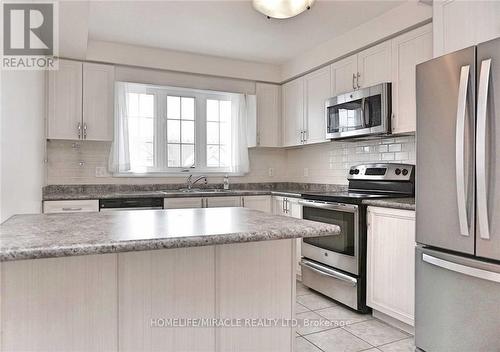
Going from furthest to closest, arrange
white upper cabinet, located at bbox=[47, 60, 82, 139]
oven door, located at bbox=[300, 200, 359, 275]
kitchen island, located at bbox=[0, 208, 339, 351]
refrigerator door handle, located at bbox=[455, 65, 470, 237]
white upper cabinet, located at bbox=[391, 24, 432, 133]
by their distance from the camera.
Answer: white upper cabinet, located at bbox=[47, 60, 82, 139] → oven door, located at bbox=[300, 200, 359, 275] → white upper cabinet, located at bbox=[391, 24, 432, 133] → refrigerator door handle, located at bbox=[455, 65, 470, 237] → kitchen island, located at bbox=[0, 208, 339, 351]

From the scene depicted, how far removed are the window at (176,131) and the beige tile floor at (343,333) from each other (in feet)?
6.96

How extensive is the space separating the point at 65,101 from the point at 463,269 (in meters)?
3.60

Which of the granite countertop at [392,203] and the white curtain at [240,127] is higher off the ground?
the white curtain at [240,127]

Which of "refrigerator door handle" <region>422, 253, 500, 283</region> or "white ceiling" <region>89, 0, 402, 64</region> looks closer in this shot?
"refrigerator door handle" <region>422, 253, 500, 283</region>

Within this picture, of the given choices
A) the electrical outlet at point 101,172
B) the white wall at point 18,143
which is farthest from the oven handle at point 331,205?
the white wall at point 18,143

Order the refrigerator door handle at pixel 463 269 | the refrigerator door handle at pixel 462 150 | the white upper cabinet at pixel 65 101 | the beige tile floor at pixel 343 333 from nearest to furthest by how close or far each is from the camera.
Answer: the refrigerator door handle at pixel 463 269
the refrigerator door handle at pixel 462 150
the beige tile floor at pixel 343 333
the white upper cabinet at pixel 65 101

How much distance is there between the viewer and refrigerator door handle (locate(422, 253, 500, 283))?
1.72m

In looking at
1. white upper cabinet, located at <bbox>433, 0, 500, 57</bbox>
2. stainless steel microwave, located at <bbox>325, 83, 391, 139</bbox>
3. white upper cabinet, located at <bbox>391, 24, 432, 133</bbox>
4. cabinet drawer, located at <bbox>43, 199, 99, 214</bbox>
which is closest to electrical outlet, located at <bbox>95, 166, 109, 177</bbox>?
cabinet drawer, located at <bbox>43, 199, 99, 214</bbox>

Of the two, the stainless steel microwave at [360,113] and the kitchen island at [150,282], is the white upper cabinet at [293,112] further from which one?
the kitchen island at [150,282]

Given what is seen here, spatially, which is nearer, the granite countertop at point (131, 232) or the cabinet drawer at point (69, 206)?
the granite countertop at point (131, 232)

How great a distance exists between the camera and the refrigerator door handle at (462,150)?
184 centimetres

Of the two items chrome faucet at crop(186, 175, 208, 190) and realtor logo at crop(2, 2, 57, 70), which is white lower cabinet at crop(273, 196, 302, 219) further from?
realtor logo at crop(2, 2, 57, 70)

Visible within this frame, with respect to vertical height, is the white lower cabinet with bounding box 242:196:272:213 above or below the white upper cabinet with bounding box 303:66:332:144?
below

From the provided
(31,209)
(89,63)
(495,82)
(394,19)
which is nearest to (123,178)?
(89,63)
